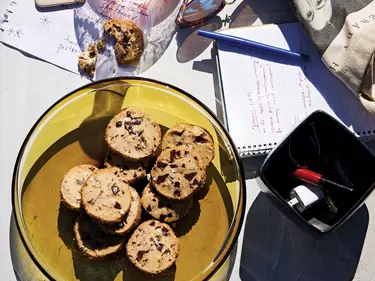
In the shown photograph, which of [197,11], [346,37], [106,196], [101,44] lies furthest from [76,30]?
[346,37]

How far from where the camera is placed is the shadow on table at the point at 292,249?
0.89 meters

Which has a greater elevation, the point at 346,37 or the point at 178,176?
the point at 346,37

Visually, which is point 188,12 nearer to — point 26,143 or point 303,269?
point 26,143

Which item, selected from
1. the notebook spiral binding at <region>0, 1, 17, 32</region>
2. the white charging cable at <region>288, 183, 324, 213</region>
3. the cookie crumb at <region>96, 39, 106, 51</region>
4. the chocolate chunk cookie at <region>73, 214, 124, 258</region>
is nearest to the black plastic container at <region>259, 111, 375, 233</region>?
the white charging cable at <region>288, 183, 324, 213</region>

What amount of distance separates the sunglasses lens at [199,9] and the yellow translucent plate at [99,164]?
141 mm

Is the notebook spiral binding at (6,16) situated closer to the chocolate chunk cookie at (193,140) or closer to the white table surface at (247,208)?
the white table surface at (247,208)

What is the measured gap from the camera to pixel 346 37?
862 mm

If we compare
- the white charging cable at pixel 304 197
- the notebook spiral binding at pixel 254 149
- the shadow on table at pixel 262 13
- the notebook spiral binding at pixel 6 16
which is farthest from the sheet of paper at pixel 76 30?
the white charging cable at pixel 304 197

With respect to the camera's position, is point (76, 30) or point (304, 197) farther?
point (76, 30)

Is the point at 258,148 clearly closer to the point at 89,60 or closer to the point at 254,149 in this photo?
the point at 254,149

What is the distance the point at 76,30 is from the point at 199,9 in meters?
0.20

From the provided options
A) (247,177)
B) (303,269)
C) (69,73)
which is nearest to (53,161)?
(69,73)

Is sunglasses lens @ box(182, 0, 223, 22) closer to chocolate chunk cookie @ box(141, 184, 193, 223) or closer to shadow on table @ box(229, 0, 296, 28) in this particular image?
shadow on table @ box(229, 0, 296, 28)

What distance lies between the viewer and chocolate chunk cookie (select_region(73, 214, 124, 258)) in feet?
→ 2.64
